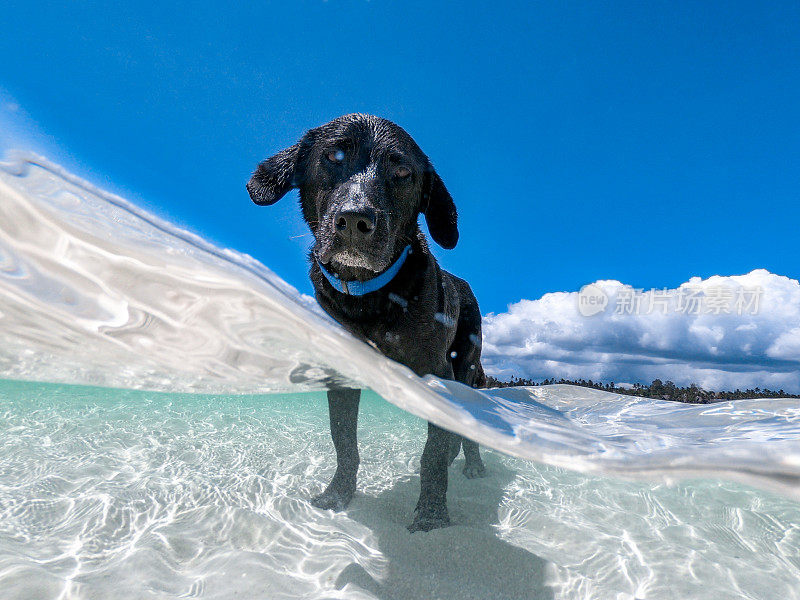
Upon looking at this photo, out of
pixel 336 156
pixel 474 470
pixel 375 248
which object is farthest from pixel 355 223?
pixel 474 470

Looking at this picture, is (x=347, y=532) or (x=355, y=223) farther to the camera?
(x=347, y=532)

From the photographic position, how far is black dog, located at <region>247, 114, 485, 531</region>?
283cm

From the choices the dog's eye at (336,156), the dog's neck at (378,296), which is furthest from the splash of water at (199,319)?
the dog's eye at (336,156)

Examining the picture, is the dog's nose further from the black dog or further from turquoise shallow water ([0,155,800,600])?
turquoise shallow water ([0,155,800,600])

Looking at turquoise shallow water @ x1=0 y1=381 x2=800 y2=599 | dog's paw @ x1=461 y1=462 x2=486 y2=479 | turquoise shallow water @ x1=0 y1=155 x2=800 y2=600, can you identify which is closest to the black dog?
turquoise shallow water @ x1=0 y1=155 x2=800 y2=600

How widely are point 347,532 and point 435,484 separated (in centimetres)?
73

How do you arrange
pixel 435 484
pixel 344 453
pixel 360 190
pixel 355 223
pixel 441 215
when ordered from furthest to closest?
1. pixel 441 215
2. pixel 344 453
3. pixel 435 484
4. pixel 360 190
5. pixel 355 223

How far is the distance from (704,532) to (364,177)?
4232 mm

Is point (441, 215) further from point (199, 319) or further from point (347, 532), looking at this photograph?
point (347, 532)

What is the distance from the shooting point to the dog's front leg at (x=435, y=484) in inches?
118

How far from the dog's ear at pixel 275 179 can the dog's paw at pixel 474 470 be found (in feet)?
12.1

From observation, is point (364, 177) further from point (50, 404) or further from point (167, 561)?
point (50, 404)

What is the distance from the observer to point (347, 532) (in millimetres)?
2895

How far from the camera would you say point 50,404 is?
9.02 metres
